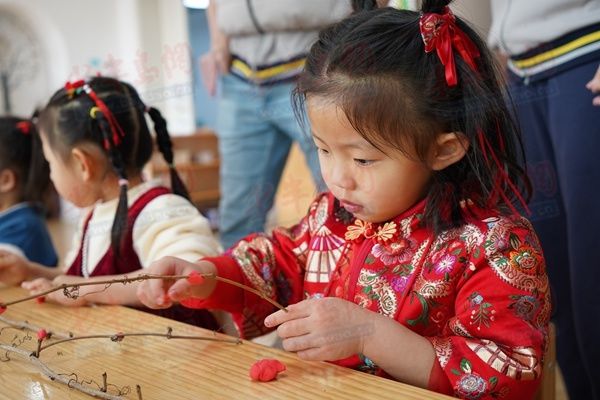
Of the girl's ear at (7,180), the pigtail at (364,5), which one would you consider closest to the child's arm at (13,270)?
the girl's ear at (7,180)

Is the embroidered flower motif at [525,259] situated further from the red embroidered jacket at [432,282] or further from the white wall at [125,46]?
the white wall at [125,46]

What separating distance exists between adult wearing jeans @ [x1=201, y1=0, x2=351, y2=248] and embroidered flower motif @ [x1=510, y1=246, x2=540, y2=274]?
0.51 meters

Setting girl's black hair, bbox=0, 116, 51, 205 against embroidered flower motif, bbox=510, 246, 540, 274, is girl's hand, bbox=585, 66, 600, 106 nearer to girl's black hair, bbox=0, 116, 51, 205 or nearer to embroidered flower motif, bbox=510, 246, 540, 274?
embroidered flower motif, bbox=510, 246, 540, 274

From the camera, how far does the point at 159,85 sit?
4.49ft

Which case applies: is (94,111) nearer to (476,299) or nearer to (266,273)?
(266,273)

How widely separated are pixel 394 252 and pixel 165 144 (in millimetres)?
654

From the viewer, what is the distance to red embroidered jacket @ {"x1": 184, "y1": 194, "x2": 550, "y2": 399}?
24.9 inches

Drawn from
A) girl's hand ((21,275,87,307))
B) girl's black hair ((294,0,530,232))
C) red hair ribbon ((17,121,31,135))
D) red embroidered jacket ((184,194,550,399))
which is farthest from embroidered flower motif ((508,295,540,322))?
red hair ribbon ((17,121,31,135))

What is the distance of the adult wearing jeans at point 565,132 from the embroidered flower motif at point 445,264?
35 centimetres

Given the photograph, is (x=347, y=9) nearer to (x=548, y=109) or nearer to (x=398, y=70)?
(x=398, y=70)

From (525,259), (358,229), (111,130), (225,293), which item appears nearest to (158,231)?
(111,130)

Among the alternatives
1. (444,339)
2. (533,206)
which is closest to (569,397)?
(533,206)

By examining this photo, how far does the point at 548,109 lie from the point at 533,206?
0.21 m

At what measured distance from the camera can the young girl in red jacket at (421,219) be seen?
0.65 m
